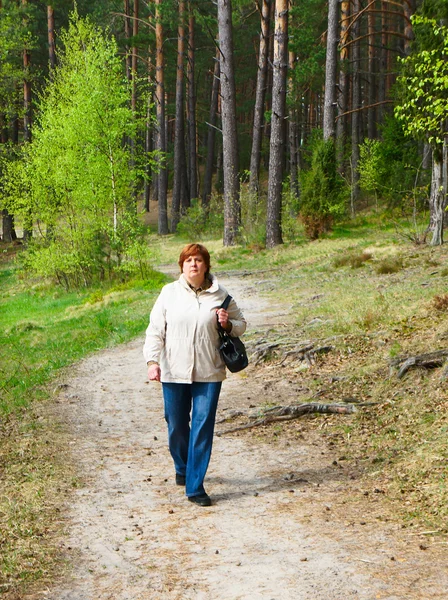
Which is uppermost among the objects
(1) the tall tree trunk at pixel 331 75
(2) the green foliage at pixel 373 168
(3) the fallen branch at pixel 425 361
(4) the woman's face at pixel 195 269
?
(1) the tall tree trunk at pixel 331 75

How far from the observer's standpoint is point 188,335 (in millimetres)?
5754

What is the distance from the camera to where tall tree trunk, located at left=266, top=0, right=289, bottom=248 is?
82.0 feet

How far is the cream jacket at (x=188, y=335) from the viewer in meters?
5.75

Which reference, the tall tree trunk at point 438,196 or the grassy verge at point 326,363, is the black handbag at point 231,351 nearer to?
the grassy verge at point 326,363

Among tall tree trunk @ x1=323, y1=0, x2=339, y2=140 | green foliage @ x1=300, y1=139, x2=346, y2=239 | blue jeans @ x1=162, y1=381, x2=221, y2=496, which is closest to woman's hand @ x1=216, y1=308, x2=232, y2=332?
blue jeans @ x1=162, y1=381, x2=221, y2=496

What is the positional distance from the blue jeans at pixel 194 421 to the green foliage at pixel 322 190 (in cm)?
1978

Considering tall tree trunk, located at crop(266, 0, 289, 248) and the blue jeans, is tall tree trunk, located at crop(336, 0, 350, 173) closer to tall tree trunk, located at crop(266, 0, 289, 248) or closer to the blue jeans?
tall tree trunk, located at crop(266, 0, 289, 248)

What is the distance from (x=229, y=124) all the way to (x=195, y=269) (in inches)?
855

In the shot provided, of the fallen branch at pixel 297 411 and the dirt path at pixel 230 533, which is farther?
the fallen branch at pixel 297 411

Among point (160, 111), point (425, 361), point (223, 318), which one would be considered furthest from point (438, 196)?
point (160, 111)

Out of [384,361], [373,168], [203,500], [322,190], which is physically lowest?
[203,500]

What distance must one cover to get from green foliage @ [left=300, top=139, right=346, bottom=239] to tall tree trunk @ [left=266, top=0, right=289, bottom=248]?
3.21 feet

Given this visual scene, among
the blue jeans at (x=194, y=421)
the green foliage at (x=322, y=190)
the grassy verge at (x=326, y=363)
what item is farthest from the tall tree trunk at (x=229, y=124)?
the blue jeans at (x=194, y=421)

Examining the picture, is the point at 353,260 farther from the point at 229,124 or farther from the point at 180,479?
the point at 180,479
